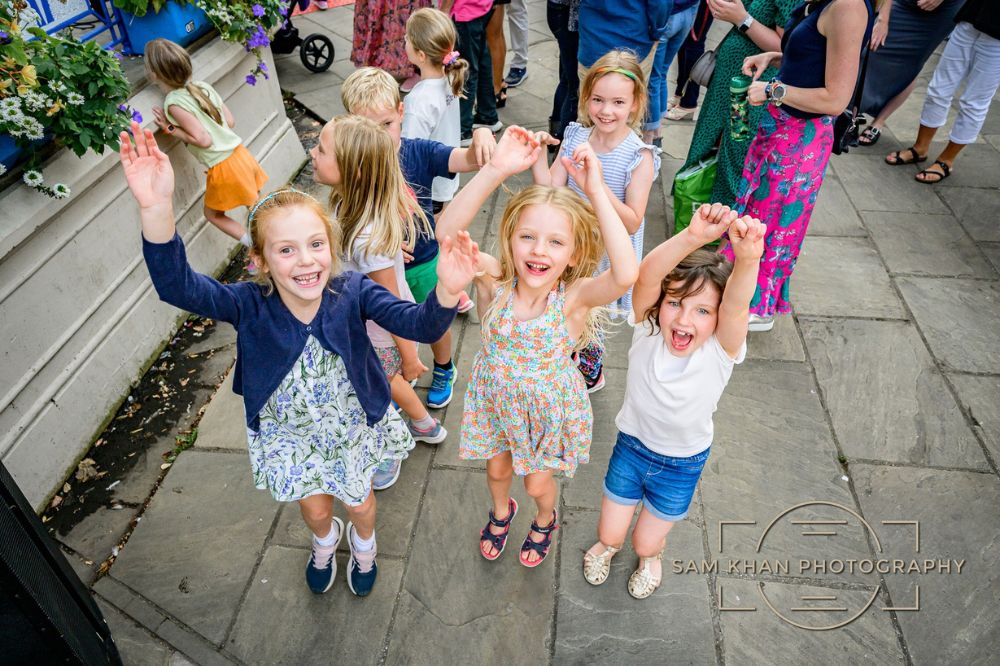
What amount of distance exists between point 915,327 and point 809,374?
870 millimetres

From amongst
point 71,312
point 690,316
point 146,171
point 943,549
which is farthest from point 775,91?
point 71,312

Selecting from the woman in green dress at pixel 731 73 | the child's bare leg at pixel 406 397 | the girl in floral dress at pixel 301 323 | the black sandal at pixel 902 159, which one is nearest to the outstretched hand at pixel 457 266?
the girl in floral dress at pixel 301 323

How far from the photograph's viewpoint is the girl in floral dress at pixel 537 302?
7.20ft

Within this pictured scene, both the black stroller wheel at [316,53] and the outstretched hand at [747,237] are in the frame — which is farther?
the black stroller wheel at [316,53]

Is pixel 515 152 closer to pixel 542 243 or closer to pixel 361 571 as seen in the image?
pixel 542 243

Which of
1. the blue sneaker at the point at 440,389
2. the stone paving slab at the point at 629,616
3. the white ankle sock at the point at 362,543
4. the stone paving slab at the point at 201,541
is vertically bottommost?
the stone paving slab at the point at 201,541

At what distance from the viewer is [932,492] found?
3.16 metres

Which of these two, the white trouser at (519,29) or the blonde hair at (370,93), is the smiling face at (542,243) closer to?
the blonde hair at (370,93)

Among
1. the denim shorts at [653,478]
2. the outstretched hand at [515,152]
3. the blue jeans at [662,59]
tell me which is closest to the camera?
the outstretched hand at [515,152]

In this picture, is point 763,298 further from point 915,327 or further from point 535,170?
point 535,170

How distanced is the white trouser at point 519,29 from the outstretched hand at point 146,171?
17.3 ft

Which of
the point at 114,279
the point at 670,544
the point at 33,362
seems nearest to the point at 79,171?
the point at 114,279

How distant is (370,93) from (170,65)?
5.22ft

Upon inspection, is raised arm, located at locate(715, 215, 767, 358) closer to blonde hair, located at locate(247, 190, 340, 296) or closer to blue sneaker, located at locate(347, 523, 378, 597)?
blonde hair, located at locate(247, 190, 340, 296)
